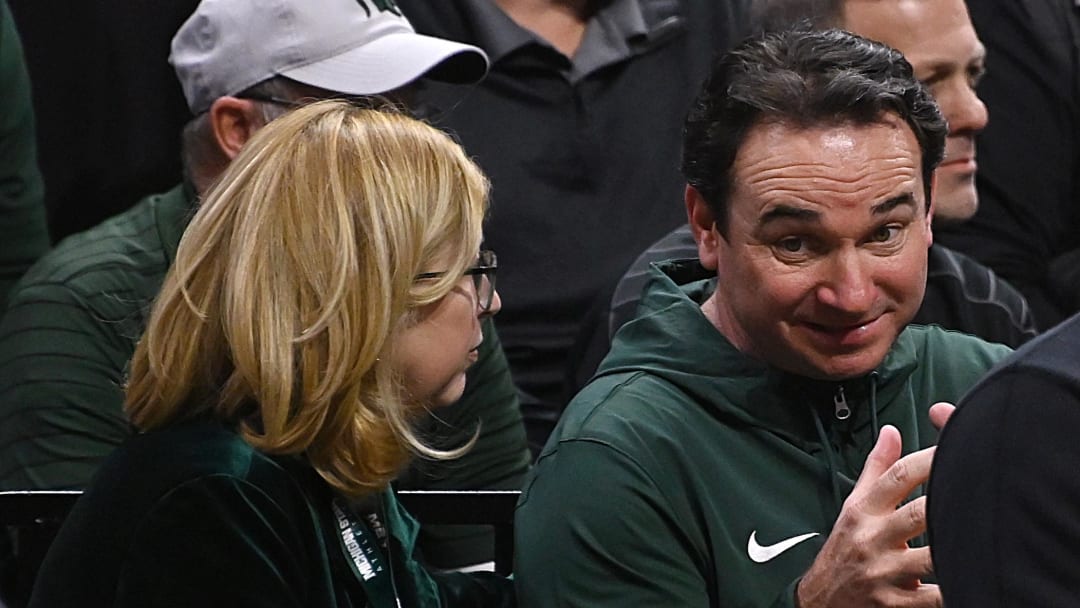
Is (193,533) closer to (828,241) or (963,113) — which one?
(828,241)

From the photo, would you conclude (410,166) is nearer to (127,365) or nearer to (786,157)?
(786,157)

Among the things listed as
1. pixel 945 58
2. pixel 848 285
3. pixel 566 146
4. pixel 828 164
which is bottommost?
pixel 566 146

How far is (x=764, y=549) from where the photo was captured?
85.0 inches

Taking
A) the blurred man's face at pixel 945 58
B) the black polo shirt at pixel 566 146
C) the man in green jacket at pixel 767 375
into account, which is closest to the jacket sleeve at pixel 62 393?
the man in green jacket at pixel 767 375

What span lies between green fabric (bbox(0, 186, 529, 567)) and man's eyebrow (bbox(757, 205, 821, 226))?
0.58m

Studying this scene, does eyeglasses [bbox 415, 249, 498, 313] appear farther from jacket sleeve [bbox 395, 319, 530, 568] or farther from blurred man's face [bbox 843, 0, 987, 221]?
blurred man's face [bbox 843, 0, 987, 221]

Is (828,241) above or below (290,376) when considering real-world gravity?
below

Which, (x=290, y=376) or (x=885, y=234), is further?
(x=885, y=234)

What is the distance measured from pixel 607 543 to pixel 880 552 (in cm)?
31

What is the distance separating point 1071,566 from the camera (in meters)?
1.35

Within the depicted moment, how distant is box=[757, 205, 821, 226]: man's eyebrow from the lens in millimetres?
2215

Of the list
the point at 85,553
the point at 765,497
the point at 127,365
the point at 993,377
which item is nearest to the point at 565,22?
the point at 127,365

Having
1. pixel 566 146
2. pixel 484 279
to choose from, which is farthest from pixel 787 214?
pixel 566 146

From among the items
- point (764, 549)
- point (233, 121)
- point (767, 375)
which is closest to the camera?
point (764, 549)
